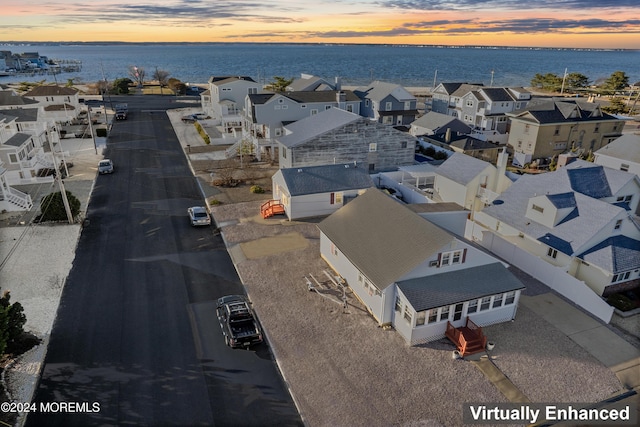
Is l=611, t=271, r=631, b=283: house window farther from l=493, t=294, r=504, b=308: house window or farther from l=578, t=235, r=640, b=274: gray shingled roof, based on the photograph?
l=493, t=294, r=504, b=308: house window

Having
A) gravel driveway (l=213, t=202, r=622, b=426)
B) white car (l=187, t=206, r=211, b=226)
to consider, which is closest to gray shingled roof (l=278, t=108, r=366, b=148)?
white car (l=187, t=206, r=211, b=226)

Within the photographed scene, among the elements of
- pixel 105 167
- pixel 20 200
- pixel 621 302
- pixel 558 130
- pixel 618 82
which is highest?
pixel 618 82

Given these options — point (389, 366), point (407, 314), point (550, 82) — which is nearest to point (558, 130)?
point (407, 314)

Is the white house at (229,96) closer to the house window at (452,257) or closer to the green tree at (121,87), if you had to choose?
the green tree at (121,87)

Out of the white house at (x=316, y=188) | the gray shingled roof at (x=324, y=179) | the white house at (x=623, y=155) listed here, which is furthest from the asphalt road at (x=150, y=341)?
the white house at (x=623, y=155)

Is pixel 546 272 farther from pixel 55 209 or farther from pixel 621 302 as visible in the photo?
pixel 55 209

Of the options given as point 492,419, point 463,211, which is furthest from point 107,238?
point 492,419
